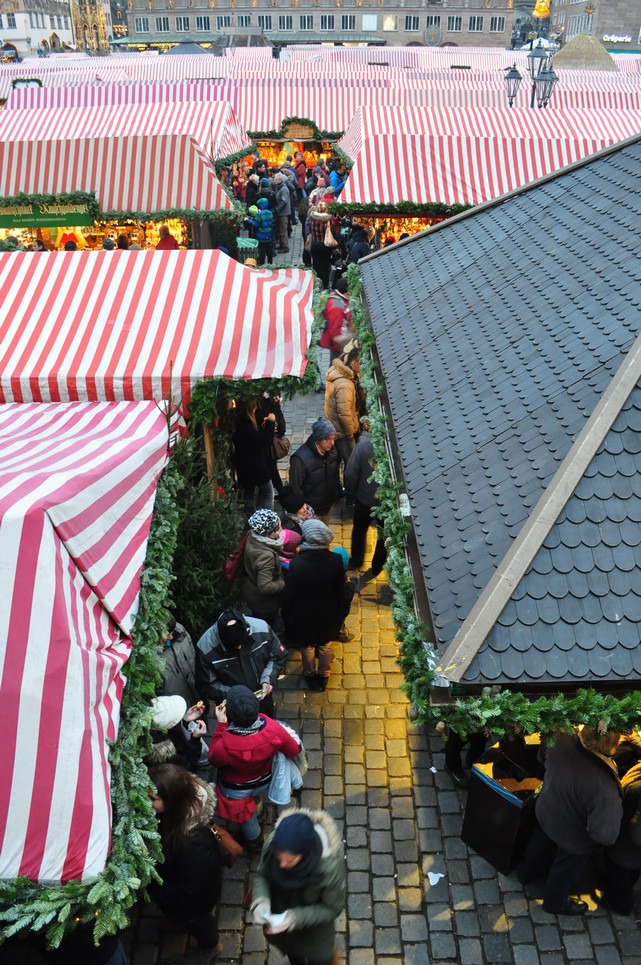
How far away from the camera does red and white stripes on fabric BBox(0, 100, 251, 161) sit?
1788cm

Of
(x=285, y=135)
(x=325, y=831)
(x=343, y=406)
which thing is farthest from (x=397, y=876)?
(x=285, y=135)

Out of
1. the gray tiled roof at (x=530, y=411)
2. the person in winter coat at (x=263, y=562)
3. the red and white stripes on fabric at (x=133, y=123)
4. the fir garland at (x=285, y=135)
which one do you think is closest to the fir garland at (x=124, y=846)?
the person in winter coat at (x=263, y=562)

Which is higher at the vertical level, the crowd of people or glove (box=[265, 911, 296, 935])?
glove (box=[265, 911, 296, 935])

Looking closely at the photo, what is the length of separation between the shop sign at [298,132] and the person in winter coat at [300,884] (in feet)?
79.4

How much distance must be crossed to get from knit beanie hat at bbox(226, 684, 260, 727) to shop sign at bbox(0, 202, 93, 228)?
478 inches

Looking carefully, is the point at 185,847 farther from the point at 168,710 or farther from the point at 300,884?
the point at 168,710

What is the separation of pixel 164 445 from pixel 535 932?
13.5 ft

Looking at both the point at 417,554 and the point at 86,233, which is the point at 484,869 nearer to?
the point at 417,554

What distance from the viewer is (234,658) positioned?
5277 millimetres

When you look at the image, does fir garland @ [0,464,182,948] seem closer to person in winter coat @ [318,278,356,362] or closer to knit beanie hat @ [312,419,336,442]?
knit beanie hat @ [312,419,336,442]

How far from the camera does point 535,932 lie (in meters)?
4.64

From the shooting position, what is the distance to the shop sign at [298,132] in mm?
24188

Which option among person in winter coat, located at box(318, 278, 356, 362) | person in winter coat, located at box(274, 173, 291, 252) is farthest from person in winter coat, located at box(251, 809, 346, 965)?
person in winter coat, located at box(274, 173, 291, 252)

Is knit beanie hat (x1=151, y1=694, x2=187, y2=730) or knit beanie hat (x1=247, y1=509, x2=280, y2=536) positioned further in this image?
knit beanie hat (x1=247, y1=509, x2=280, y2=536)
